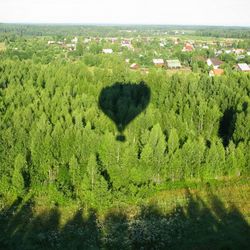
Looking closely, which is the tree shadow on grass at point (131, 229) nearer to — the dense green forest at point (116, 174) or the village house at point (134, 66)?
the dense green forest at point (116, 174)

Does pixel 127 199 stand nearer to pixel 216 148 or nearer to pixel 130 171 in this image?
pixel 130 171

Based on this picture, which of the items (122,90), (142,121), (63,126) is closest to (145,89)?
(122,90)

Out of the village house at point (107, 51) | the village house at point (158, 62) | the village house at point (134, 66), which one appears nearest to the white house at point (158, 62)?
the village house at point (158, 62)

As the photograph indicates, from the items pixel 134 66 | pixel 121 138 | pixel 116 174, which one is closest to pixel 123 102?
pixel 121 138

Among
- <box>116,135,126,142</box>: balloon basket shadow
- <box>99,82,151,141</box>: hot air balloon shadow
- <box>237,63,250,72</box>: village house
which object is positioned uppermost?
<box>237,63,250,72</box>: village house

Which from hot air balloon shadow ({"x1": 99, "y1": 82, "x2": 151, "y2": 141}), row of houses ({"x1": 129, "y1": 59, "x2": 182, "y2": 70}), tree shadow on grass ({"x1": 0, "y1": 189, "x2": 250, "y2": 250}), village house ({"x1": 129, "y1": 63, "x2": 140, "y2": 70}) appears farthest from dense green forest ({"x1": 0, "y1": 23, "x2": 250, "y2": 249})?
row of houses ({"x1": 129, "y1": 59, "x2": 182, "y2": 70})

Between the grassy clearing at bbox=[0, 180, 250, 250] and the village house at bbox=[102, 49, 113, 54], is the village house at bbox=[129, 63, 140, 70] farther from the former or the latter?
the grassy clearing at bbox=[0, 180, 250, 250]

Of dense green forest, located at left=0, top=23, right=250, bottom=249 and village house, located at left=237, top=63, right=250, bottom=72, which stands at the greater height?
village house, located at left=237, top=63, right=250, bottom=72
